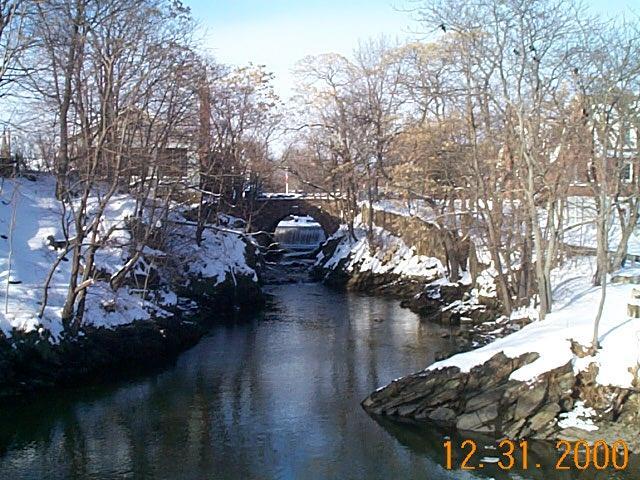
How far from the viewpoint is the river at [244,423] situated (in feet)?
38.3

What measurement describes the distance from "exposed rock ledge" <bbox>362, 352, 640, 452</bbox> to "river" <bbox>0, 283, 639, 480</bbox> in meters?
0.58

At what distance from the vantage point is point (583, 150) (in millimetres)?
18547

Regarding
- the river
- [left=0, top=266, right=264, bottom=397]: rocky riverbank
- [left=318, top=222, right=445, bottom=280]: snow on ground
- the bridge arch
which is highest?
the bridge arch

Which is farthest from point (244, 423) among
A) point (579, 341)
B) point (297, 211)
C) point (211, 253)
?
point (297, 211)

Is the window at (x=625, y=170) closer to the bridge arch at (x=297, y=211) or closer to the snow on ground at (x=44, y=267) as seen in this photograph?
the snow on ground at (x=44, y=267)

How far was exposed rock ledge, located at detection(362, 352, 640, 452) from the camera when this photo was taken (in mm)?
12625

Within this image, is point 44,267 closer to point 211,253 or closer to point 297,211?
point 211,253

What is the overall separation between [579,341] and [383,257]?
19.8 metres

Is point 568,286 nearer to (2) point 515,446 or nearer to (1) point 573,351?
(1) point 573,351

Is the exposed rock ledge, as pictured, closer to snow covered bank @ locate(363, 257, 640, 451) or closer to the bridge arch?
snow covered bank @ locate(363, 257, 640, 451)

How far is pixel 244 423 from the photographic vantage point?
13797mm

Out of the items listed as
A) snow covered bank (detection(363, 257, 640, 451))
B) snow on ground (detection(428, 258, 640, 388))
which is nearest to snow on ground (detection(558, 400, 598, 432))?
snow covered bank (detection(363, 257, 640, 451))

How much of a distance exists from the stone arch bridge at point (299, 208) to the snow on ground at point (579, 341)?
23908 mm

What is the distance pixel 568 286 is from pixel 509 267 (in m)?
1.85
